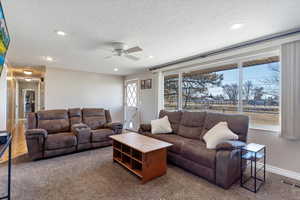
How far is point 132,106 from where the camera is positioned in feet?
21.2

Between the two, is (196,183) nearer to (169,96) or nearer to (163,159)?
(163,159)

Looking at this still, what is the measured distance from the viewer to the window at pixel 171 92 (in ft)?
15.6

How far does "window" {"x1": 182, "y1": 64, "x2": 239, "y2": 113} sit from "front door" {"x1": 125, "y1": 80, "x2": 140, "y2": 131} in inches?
89.4

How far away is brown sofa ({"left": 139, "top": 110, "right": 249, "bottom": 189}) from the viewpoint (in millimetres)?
2186

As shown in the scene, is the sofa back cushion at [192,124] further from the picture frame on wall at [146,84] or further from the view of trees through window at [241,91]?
the picture frame on wall at [146,84]

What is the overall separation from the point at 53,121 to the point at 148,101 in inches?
117

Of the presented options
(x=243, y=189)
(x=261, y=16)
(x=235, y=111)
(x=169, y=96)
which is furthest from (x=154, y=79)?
(x=243, y=189)

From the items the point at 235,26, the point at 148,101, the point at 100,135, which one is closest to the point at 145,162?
the point at 100,135

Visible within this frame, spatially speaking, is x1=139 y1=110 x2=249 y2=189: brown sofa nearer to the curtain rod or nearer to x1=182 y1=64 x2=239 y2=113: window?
x1=182 y1=64 x2=239 y2=113: window

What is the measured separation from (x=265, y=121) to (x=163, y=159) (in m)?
2.20

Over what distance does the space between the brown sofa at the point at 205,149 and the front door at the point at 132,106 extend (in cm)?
235

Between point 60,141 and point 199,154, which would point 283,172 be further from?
point 60,141

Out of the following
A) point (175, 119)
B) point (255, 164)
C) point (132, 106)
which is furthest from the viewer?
point (132, 106)

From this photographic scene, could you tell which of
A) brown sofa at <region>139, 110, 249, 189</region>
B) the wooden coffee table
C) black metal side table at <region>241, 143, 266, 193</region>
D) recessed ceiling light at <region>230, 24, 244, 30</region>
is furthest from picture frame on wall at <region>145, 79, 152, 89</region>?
black metal side table at <region>241, 143, 266, 193</region>
